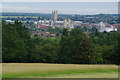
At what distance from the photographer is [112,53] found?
2533cm

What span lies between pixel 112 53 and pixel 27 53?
7626mm

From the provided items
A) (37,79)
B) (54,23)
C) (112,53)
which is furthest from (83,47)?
(54,23)

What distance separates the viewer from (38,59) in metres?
25.8

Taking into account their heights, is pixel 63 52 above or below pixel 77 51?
below

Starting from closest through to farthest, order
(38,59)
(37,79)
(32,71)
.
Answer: (37,79) → (32,71) → (38,59)

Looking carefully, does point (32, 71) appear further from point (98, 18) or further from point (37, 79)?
point (98, 18)

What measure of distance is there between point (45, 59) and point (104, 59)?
5.50 metres

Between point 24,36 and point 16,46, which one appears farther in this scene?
point 24,36

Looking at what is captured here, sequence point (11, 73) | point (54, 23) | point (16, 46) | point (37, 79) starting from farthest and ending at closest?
point (54, 23) < point (16, 46) < point (11, 73) < point (37, 79)

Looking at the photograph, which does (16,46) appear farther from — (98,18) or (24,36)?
(98,18)

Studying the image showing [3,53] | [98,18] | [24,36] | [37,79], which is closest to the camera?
[37,79]

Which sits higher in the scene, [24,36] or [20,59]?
[24,36]

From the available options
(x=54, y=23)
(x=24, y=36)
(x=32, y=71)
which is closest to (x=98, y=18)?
(x=54, y=23)

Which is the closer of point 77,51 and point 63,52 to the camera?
point 77,51
